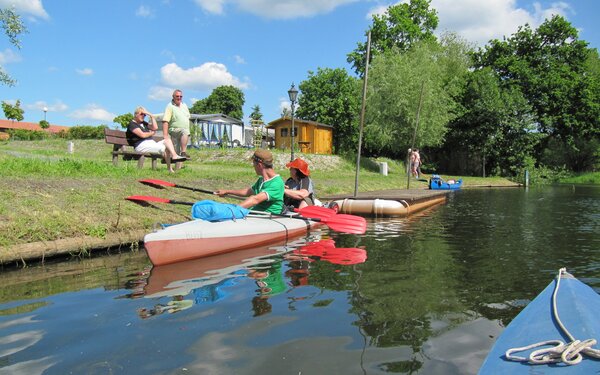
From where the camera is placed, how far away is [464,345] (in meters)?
3.66

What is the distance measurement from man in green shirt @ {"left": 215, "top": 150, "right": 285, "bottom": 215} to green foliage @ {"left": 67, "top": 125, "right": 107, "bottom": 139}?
4682 centimetres

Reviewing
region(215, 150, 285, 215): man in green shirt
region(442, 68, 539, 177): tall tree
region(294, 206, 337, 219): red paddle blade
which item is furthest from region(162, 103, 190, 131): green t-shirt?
region(442, 68, 539, 177): tall tree

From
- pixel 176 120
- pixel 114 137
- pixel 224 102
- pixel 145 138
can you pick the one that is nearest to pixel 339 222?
pixel 176 120

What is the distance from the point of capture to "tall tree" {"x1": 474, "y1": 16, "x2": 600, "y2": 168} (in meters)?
39.9

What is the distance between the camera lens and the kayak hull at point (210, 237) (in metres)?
6.07

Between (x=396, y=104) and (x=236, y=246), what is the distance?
28.7 meters

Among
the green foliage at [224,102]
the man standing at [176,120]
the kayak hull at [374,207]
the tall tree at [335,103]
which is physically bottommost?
the kayak hull at [374,207]

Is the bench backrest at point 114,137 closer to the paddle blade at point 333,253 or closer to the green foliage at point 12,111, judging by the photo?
the paddle blade at point 333,253

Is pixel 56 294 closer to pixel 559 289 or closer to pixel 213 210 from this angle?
pixel 213 210

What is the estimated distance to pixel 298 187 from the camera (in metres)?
9.46

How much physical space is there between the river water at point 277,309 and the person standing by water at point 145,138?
4882 millimetres

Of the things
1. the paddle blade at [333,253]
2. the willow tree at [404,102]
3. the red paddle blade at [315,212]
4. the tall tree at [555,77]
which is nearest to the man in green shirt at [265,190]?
the red paddle blade at [315,212]

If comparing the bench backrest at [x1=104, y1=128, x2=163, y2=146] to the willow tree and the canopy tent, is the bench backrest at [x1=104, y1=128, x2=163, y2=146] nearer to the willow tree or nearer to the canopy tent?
the willow tree

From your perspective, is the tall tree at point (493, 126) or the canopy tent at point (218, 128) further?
the canopy tent at point (218, 128)
